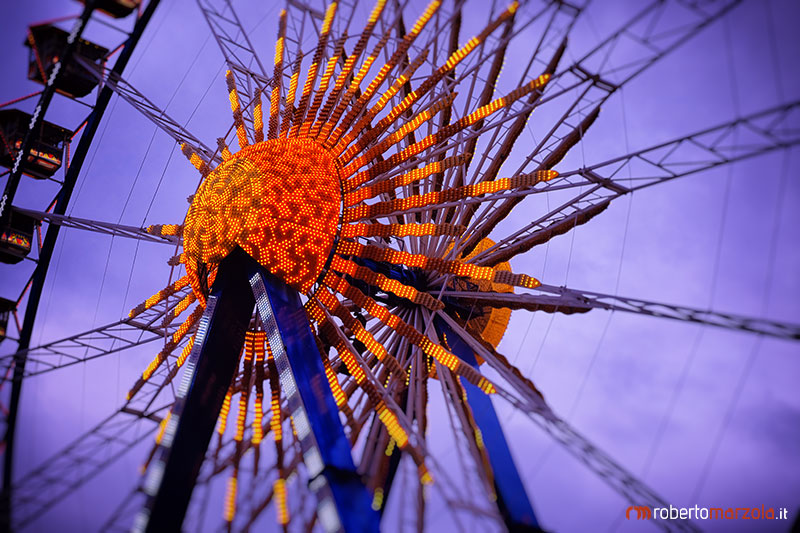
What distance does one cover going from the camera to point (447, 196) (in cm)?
1300

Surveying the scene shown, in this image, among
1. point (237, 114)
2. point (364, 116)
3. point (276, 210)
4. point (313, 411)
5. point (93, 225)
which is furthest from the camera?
point (237, 114)

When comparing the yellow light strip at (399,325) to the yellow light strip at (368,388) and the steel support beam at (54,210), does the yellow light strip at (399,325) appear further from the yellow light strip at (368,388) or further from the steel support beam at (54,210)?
the steel support beam at (54,210)

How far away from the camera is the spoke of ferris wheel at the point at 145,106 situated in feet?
44.3

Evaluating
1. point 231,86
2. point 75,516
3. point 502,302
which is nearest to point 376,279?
point 502,302

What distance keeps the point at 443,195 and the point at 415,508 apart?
6.07m

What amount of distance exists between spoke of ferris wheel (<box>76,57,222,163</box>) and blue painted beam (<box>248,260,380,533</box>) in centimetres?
368

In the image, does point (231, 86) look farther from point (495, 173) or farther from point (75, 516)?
point (75, 516)

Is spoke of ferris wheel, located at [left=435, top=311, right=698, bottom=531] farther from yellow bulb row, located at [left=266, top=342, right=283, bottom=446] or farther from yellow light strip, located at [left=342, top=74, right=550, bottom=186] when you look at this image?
yellow light strip, located at [left=342, top=74, right=550, bottom=186]

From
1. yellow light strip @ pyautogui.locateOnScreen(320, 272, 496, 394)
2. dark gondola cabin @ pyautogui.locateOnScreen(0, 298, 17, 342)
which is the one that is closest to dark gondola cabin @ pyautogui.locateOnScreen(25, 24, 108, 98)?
dark gondola cabin @ pyautogui.locateOnScreen(0, 298, 17, 342)

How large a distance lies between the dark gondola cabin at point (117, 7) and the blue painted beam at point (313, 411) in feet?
18.2

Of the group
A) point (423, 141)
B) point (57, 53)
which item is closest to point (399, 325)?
point (423, 141)

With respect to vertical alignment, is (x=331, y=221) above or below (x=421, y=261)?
above

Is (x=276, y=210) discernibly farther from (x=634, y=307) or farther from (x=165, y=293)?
(x=634, y=307)

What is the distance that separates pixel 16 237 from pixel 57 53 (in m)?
4.89
